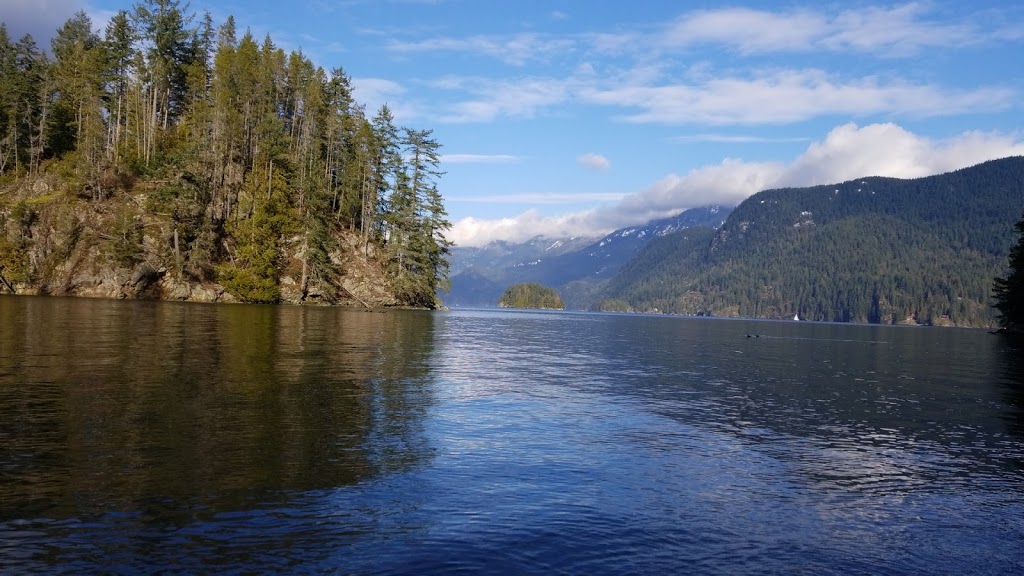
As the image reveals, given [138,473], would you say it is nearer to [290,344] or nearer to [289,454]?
[289,454]

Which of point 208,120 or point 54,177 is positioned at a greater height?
point 208,120

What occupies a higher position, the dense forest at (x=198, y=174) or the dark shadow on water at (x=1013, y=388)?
the dense forest at (x=198, y=174)

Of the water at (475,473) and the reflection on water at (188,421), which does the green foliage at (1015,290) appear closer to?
the water at (475,473)

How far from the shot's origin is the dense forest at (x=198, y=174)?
3976 inches

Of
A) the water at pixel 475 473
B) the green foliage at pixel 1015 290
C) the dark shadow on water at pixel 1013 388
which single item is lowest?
the dark shadow on water at pixel 1013 388

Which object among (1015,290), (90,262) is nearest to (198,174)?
(90,262)

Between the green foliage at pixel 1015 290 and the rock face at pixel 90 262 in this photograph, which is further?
the green foliage at pixel 1015 290

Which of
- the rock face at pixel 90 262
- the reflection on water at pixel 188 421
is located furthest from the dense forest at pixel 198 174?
the reflection on water at pixel 188 421

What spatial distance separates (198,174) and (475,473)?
111 m

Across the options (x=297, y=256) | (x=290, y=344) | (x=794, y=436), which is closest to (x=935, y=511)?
(x=794, y=436)

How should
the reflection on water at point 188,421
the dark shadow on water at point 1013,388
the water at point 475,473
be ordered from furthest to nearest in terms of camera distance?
1. the dark shadow on water at point 1013,388
2. the reflection on water at point 188,421
3. the water at point 475,473

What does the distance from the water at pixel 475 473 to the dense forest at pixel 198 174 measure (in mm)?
78535

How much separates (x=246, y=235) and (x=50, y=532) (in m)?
107

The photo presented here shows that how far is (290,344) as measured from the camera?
141 ft
